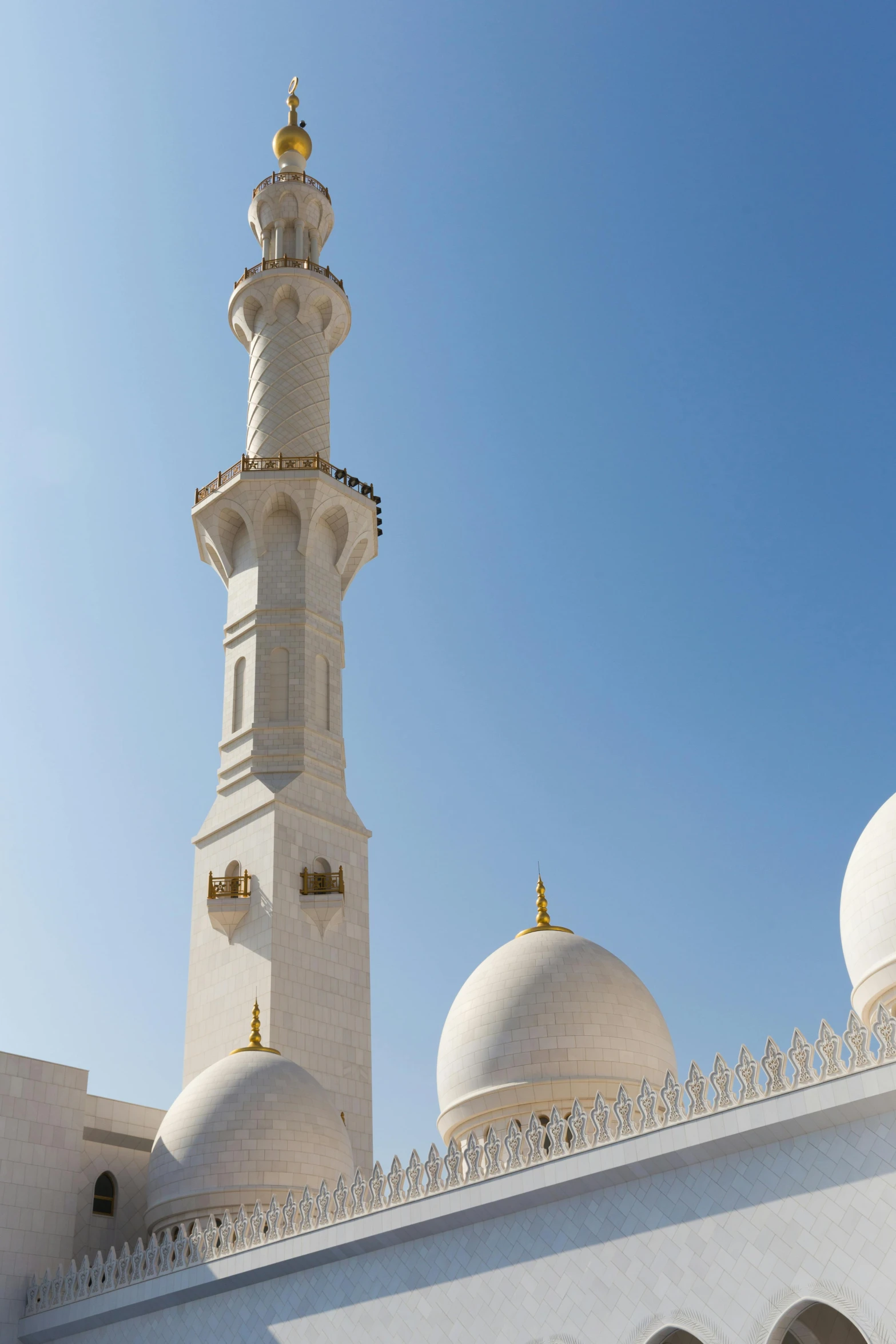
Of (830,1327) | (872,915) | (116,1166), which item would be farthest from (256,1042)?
(872,915)

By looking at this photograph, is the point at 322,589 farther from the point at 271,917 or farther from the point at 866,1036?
the point at 866,1036

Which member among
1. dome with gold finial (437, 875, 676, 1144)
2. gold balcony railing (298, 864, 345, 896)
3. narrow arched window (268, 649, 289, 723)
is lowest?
dome with gold finial (437, 875, 676, 1144)

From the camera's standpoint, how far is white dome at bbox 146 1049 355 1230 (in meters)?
19.5

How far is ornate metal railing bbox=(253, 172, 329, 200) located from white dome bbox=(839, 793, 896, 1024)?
77.3ft

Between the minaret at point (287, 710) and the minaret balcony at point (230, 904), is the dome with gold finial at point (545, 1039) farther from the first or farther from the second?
the minaret balcony at point (230, 904)

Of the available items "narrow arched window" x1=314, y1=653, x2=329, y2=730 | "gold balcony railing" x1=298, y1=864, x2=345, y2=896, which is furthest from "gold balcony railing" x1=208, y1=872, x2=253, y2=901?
"narrow arched window" x1=314, y1=653, x2=329, y2=730

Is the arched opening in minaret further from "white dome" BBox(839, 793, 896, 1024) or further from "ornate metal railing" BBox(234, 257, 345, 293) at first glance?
"ornate metal railing" BBox(234, 257, 345, 293)

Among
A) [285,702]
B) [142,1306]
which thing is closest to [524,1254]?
[142,1306]

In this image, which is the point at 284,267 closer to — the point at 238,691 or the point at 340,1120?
the point at 238,691

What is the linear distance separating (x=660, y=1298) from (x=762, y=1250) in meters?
1.24

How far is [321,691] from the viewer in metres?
27.7

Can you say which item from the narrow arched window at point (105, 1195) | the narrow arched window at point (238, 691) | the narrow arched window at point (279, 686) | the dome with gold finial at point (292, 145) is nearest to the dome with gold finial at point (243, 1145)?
the narrow arched window at point (105, 1195)

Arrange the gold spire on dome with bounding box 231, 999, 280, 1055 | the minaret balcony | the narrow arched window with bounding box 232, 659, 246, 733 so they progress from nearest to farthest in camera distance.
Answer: the gold spire on dome with bounding box 231, 999, 280, 1055 < the minaret balcony < the narrow arched window with bounding box 232, 659, 246, 733

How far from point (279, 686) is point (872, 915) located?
1440cm
